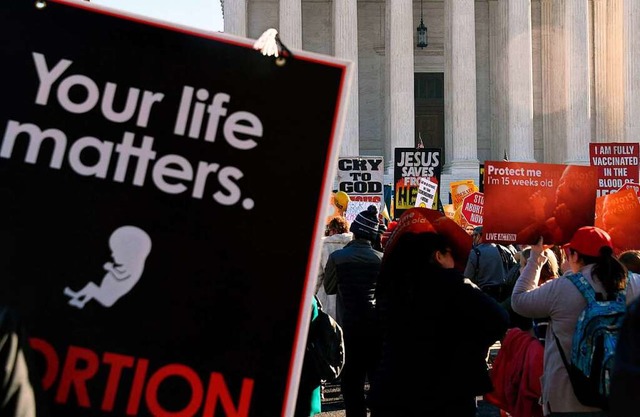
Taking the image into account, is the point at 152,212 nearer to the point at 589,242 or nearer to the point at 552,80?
the point at 589,242

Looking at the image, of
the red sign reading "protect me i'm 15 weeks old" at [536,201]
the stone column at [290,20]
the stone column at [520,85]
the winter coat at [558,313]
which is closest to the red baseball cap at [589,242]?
the winter coat at [558,313]

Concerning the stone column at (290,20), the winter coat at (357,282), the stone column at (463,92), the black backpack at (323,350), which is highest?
the stone column at (290,20)

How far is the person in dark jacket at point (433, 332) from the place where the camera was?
446 centimetres

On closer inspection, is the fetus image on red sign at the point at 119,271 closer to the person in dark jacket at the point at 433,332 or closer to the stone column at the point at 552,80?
the person in dark jacket at the point at 433,332

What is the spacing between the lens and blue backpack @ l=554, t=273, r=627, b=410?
4.96 m

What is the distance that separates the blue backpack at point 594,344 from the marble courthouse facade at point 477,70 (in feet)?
99.9

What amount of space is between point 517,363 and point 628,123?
107 ft

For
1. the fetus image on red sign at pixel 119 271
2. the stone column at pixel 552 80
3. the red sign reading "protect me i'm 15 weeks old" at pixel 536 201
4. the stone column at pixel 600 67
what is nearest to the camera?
the fetus image on red sign at pixel 119 271

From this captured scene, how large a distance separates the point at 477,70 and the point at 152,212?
39.3m

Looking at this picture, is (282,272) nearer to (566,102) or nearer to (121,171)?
(121,171)

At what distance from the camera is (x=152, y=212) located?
2.24 m

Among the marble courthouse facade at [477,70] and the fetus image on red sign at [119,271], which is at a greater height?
the marble courthouse facade at [477,70]

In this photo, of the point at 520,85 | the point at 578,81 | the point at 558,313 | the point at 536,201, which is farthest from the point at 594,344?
the point at 578,81

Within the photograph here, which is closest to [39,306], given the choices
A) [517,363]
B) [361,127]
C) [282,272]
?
[282,272]
